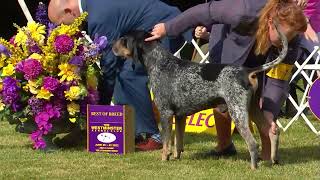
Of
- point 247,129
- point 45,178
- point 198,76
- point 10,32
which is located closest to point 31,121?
point 45,178

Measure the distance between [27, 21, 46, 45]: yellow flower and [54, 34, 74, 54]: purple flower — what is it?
7.2 inches

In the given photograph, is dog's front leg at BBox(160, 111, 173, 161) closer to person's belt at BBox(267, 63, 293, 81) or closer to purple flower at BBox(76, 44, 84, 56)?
person's belt at BBox(267, 63, 293, 81)

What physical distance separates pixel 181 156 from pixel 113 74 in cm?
96

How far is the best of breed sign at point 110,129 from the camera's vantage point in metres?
4.96

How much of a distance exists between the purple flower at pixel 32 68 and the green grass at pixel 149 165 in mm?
635

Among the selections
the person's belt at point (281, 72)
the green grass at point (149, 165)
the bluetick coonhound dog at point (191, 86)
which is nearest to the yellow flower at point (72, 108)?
the green grass at point (149, 165)

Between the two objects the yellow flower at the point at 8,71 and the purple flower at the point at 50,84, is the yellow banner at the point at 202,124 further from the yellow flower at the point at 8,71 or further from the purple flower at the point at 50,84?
the yellow flower at the point at 8,71

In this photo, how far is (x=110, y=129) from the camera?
197 inches

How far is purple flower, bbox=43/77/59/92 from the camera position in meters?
4.93

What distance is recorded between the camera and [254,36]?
441 centimetres

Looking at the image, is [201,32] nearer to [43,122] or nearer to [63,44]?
[63,44]

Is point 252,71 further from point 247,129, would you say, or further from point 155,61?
point 155,61

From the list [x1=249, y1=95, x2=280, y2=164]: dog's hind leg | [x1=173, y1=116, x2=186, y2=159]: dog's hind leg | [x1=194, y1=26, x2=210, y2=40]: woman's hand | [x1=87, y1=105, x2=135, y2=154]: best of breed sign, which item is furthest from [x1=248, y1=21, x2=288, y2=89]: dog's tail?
[x1=194, y1=26, x2=210, y2=40]: woman's hand

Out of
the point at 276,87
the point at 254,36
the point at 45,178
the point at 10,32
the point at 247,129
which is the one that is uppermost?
the point at 10,32
